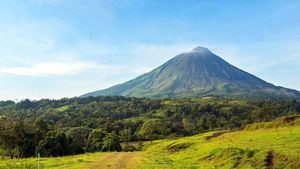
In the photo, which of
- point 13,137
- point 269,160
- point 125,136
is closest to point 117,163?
point 269,160

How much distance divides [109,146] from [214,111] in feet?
398

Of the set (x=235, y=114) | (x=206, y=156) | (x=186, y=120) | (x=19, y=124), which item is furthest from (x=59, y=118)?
(x=206, y=156)

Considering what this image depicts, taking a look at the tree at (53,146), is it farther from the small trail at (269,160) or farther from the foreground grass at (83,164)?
the small trail at (269,160)

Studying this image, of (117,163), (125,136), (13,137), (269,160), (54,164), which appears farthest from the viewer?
(125,136)

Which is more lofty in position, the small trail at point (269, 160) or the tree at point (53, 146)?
the small trail at point (269, 160)

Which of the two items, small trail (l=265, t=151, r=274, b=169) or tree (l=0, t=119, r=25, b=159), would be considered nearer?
small trail (l=265, t=151, r=274, b=169)

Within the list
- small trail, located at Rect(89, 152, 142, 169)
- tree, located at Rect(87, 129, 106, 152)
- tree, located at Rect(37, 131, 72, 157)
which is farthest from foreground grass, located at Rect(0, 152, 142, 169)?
tree, located at Rect(87, 129, 106, 152)

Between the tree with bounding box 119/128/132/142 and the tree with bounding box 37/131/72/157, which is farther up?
the tree with bounding box 37/131/72/157

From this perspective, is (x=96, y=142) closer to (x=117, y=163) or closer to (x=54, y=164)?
(x=54, y=164)

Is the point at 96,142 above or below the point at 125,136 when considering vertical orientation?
above

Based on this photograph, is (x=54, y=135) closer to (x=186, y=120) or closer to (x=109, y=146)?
(x=109, y=146)

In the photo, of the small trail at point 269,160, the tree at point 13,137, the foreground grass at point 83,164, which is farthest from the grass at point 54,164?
the tree at point 13,137

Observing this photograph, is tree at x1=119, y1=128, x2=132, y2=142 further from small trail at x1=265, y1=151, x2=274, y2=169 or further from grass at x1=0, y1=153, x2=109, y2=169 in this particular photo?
small trail at x1=265, y1=151, x2=274, y2=169

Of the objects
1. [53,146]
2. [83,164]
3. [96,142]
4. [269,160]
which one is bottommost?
[96,142]
